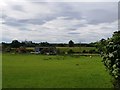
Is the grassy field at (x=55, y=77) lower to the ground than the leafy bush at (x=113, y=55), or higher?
lower

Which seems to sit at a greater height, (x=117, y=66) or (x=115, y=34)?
(x=115, y=34)

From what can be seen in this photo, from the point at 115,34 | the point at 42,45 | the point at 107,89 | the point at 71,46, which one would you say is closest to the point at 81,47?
the point at 71,46

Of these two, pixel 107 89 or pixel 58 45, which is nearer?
pixel 107 89

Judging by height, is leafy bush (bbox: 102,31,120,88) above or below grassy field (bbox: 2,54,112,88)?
above

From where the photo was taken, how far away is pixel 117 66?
1030cm

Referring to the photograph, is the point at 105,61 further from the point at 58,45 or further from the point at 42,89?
the point at 58,45

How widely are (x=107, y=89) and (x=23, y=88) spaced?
4.92 m

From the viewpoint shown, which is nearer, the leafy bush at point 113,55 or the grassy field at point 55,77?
the leafy bush at point 113,55

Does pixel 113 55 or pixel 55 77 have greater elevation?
pixel 113 55

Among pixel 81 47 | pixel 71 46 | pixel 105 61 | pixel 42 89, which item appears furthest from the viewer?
pixel 71 46

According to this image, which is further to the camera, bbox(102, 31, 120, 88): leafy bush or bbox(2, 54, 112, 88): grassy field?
bbox(2, 54, 112, 88): grassy field

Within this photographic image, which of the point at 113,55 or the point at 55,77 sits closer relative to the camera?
the point at 113,55

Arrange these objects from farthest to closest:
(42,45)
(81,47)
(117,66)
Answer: (42,45)
(81,47)
(117,66)

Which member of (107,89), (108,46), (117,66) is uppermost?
(108,46)
